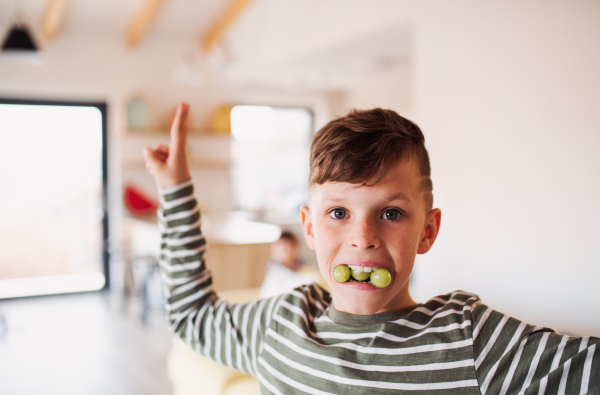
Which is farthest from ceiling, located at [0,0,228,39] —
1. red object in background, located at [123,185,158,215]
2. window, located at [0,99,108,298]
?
red object in background, located at [123,185,158,215]

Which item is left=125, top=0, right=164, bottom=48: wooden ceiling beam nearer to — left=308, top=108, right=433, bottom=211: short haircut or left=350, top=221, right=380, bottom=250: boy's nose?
left=308, top=108, right=433, bottom=211: short haircut

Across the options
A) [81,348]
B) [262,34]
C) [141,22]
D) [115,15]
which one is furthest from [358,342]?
[115,15]

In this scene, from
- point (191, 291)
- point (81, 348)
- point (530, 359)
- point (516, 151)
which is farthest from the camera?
point (81, 348)

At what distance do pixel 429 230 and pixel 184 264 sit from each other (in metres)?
0.54

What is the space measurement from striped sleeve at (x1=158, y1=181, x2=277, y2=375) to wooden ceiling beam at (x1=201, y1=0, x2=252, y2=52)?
179 inches

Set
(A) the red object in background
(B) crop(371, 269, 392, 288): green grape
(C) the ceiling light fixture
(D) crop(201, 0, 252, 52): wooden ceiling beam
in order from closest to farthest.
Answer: (B) crop(371, 269, 392, 288): green grape < (C) the ceiling light fixture < (D) crop(201, 0, 252, 52): wooden ceiling beam < (A) the red object in background

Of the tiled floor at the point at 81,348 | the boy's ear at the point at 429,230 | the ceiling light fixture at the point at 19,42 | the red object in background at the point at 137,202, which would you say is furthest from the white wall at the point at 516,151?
the red object in background at the point at 137,202

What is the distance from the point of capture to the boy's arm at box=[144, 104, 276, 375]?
1.10 metres

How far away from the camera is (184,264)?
1.12m

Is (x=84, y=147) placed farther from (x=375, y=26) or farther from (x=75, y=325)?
(x=375, y=26)

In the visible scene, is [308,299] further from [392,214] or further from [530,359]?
[530,359]

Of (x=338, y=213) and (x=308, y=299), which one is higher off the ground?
(x=338, y=213)

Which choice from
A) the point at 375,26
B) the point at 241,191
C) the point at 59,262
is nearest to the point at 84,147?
the point at 59,262

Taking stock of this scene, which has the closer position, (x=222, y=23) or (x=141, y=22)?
(x=141, y=22)
